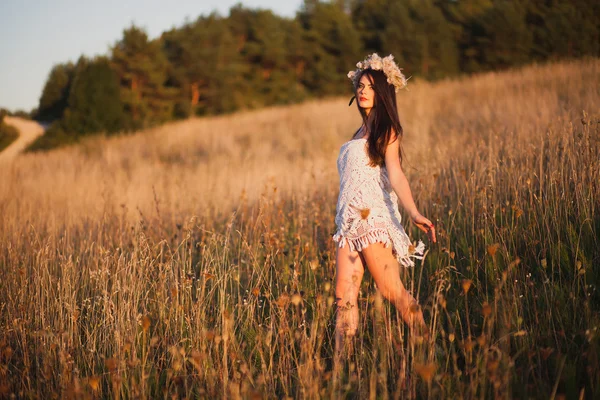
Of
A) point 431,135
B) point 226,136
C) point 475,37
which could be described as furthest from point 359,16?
point 431,135

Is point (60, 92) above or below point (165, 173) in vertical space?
above

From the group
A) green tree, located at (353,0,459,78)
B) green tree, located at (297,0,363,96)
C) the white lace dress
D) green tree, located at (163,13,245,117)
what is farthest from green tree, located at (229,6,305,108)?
the white lace dress

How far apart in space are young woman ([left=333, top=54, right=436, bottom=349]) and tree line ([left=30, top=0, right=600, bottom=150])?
705 inches

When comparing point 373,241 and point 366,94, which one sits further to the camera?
point 366,94

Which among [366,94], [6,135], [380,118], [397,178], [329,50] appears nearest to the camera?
[397,178]

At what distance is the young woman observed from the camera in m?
2.62

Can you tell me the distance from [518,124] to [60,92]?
30.4 metres

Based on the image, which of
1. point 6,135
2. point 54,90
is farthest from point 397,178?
point 54,90

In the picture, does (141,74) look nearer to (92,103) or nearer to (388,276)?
(92,103)

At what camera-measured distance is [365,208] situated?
8.95 feet

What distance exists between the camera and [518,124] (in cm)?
640

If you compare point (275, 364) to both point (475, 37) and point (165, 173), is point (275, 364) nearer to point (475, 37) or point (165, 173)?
point (165, 173)

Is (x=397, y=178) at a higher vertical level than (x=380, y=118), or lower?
lower

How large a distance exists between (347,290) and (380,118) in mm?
1070
